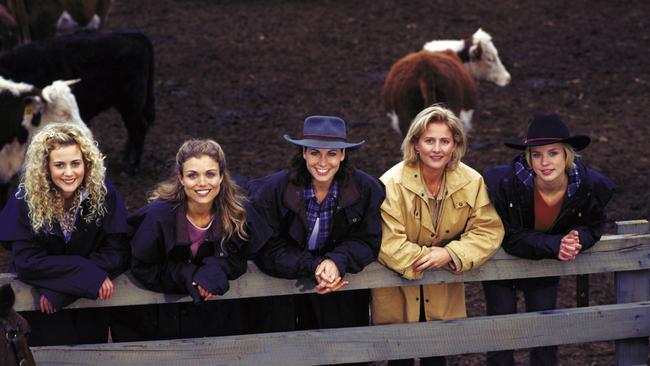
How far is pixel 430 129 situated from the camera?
15.2 ft

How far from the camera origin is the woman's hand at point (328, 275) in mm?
4309

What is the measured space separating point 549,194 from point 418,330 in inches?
35.9

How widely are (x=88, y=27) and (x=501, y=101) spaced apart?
5.29 meters

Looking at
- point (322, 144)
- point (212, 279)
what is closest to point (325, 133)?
point (322, 144)

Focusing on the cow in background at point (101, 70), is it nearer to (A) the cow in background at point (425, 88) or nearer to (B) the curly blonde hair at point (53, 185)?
(A) the cow in background at point (425, 88)

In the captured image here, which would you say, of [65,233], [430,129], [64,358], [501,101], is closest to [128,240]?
[65,233]

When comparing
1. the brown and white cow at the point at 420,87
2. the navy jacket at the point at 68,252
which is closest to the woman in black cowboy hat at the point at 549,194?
the navy jacket at the point at 68,252

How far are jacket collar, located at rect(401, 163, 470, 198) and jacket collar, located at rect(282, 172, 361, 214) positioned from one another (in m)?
0.28

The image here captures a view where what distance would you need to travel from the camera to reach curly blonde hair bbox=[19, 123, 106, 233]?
4227 mm

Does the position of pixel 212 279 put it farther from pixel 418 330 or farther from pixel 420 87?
pixel 420 87

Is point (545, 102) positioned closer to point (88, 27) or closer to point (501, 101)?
point (501, 101)

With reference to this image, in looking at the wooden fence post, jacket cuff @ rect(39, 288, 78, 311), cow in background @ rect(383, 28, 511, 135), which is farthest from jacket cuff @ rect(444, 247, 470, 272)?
cow in background @ rect(383, 28, 511, 135)

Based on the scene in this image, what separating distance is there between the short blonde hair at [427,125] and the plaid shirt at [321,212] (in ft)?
1.34

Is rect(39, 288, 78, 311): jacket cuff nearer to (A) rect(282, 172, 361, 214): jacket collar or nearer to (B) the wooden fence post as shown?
(A) rect(282, 172, 361, 214): jacket collar
